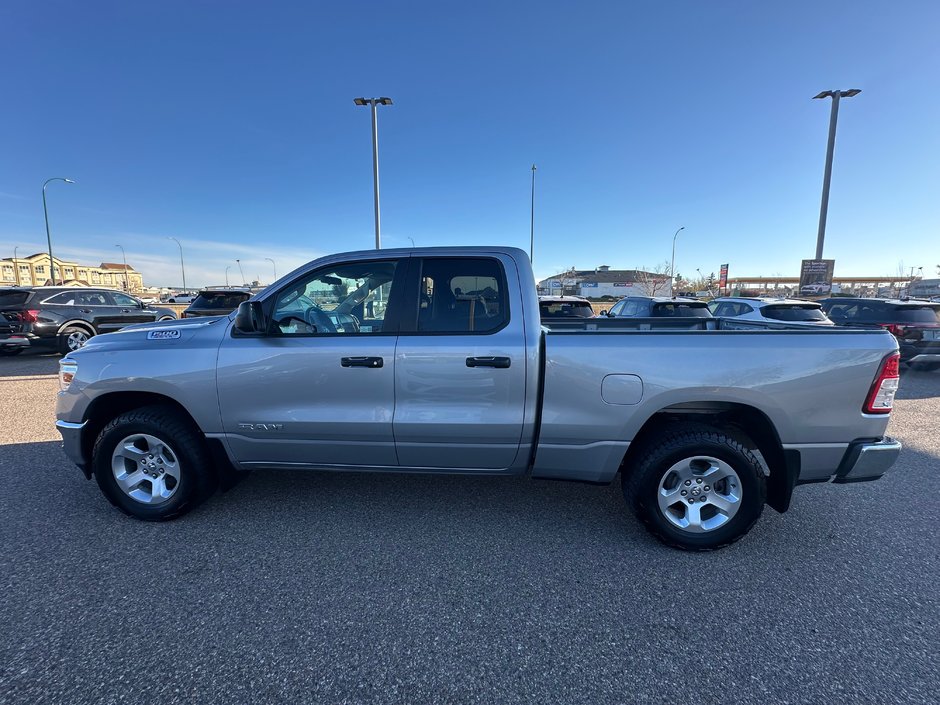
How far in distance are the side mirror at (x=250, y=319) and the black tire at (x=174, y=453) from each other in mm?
882

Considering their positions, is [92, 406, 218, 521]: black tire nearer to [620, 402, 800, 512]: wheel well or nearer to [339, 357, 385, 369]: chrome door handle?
[339, 357, 385, 369]: chrome door handle

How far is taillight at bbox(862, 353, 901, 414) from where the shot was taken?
8.37ft

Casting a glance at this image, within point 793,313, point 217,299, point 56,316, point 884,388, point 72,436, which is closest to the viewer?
point 884,388

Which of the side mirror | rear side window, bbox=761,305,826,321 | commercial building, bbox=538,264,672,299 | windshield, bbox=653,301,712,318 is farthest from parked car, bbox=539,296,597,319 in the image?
commercial building, bbox=538,264,672,299

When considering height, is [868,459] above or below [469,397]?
below

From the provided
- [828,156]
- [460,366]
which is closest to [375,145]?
[460,366]

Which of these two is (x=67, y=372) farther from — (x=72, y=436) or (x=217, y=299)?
(x=217, y=299)

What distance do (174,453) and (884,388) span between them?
4567mm

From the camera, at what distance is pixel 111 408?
324cm

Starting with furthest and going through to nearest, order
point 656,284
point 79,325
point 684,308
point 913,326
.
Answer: point 656,284 → point 79,325 → point 684,308 → point 913,326

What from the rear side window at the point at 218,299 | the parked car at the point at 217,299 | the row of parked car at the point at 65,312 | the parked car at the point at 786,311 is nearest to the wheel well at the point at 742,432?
the parked car at the point at 786,311

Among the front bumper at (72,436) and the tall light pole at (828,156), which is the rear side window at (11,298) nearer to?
the front bumper at (72,436)

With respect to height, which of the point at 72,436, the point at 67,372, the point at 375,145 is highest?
the point at 375,145

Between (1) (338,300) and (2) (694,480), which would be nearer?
(2) (694,480)
